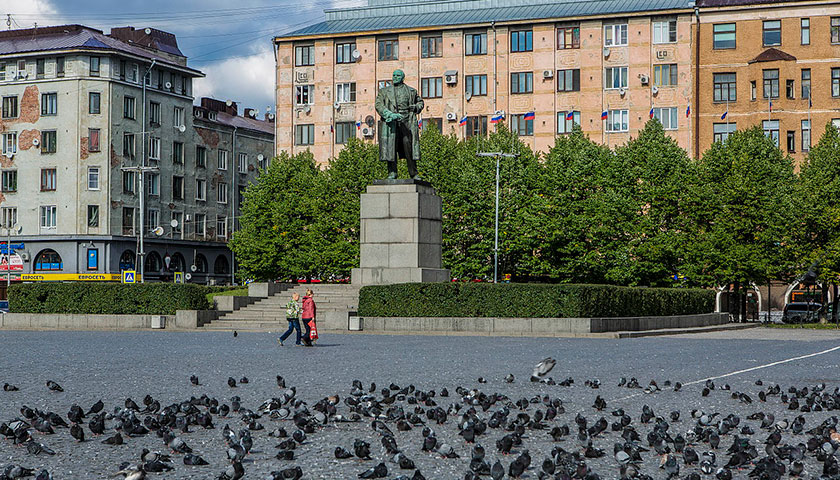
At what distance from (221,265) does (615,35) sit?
40.4 m

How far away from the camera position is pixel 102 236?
81.8 metres

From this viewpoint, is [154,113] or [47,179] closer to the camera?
[47,179]

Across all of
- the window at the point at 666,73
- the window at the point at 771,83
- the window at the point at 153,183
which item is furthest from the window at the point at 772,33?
the window at the point at 153,183

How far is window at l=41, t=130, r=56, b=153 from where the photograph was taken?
84250mm

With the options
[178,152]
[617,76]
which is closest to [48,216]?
[178,152]

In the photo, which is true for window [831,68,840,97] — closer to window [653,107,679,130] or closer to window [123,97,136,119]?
window [653,107,679,130]

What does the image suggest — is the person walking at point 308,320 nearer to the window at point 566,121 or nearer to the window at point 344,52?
the window at point 566,121

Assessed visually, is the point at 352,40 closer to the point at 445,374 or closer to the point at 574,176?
the point at 574,176

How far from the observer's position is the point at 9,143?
85.9 meters

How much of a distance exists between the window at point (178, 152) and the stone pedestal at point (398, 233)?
57879mm

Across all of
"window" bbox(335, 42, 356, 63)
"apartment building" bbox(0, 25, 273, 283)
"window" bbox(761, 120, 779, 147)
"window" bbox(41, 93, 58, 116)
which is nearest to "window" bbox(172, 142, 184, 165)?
"apartment building" bbox(0, 25, 273, 283)

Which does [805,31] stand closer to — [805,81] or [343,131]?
[805,81]

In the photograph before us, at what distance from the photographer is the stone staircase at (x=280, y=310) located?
3447cm

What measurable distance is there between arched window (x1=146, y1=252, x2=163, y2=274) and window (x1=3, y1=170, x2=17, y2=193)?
1182 cm
